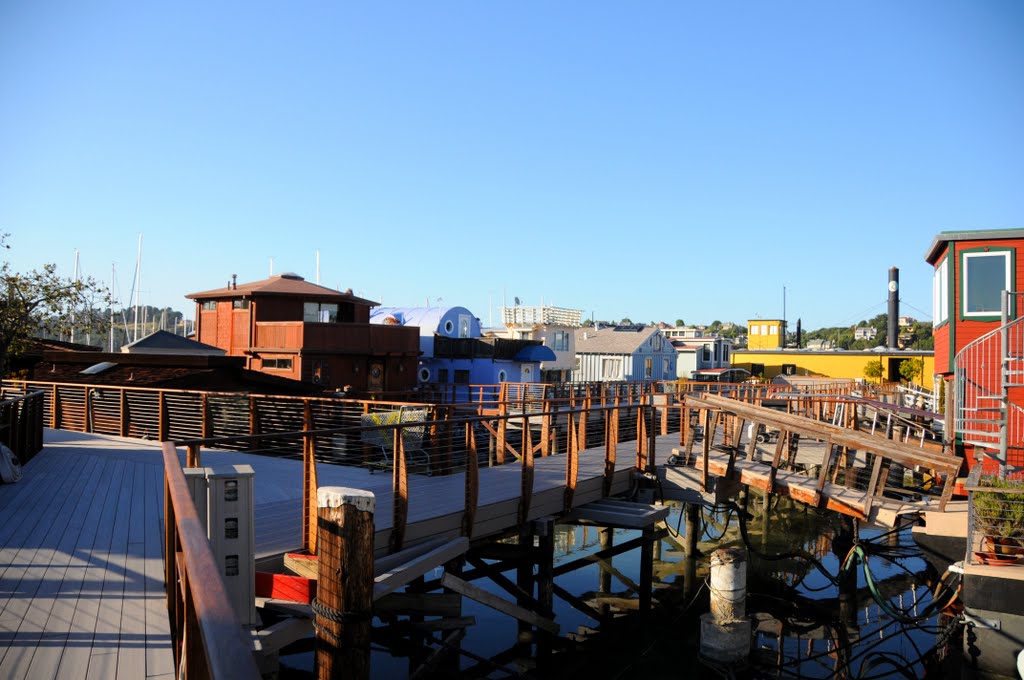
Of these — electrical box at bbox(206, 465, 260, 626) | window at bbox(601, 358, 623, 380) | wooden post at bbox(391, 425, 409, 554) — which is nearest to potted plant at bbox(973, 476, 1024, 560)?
wooden post at bbox(391, 425, 409, 554)

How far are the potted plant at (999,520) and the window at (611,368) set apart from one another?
48486mm

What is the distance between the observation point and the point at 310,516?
6.75m

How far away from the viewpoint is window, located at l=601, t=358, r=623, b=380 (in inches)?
2270

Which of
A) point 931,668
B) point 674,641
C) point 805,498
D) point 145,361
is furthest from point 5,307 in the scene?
point 931,668

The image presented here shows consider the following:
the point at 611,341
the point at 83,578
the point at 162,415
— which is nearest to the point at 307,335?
the point at 162,415

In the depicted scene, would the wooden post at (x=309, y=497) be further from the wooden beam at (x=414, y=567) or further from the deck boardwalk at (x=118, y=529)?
the wooden beam at (x=414, y=567)

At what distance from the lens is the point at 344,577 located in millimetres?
5121

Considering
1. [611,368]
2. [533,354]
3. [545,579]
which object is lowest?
[545,579]

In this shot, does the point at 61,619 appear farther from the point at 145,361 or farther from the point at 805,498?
the point at 145,361

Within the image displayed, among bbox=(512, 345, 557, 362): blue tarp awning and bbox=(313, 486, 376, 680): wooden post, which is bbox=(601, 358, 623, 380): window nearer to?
bbox=(512, 345, 557, 362): blue tarp awning

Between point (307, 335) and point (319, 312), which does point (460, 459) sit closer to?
point (307, 335)

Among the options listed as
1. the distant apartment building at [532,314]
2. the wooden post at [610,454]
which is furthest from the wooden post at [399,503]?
the distant apartment building at [532,314]

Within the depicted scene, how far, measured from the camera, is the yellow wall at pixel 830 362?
49906 mm

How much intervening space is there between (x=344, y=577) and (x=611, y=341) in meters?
54.7
